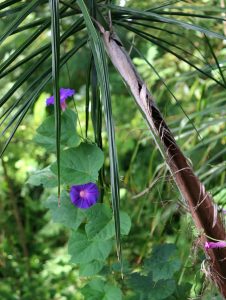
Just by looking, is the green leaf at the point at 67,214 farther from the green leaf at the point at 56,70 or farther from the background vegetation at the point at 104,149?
the background vegetation at the point at 104,149

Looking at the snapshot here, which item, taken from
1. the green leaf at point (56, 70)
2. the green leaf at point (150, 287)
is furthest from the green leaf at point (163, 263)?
the green leaf at point (56, 70)

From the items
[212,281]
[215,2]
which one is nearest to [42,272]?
[215,2]

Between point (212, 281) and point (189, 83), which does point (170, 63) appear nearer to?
point (189, 83)

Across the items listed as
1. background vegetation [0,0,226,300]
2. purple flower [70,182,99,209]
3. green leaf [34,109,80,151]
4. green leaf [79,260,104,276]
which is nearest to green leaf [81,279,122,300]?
green leaf [79,260,104,276]

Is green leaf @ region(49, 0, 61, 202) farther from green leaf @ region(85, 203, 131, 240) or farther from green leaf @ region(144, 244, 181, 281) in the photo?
green leaf @ region(144, 244, 181, 281)

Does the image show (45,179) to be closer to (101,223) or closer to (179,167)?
(101,223)

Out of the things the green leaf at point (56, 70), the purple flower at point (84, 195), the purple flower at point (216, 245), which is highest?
the green leaf at point (56, 70)

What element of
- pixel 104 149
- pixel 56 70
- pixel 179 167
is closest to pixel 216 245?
pixel 179 167
